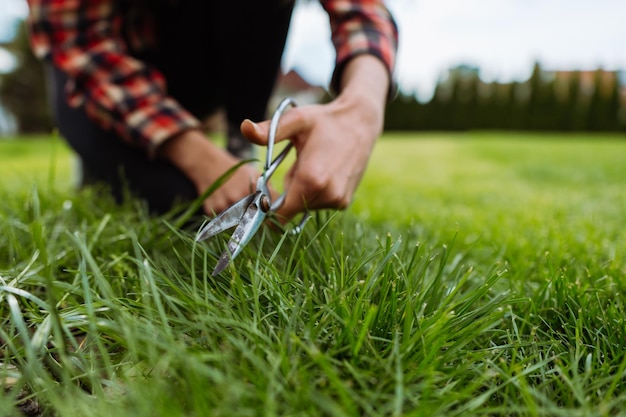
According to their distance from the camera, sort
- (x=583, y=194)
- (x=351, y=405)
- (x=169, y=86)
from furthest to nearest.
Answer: (x=583, y=194)
(x=169, y=86)
(x=351, y=405)

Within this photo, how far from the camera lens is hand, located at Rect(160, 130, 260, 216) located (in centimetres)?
139

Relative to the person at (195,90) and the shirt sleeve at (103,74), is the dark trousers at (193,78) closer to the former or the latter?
the person at (195,90)

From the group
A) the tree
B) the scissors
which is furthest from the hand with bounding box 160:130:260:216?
the tree

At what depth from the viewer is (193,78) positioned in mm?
2229

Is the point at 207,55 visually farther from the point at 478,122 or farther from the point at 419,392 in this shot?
the point at 478,122

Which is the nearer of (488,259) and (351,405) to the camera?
(351,405)

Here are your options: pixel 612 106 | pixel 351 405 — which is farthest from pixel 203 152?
pixel 612 106

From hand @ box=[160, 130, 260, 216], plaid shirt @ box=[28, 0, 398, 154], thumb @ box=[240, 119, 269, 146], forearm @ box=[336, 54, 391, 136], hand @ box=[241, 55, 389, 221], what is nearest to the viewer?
thumb @ box=[240, 119, 269, 146]

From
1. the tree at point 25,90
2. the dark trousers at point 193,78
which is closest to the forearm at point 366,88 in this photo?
the dark trousers at point 193,78

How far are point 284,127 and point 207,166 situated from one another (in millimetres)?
486

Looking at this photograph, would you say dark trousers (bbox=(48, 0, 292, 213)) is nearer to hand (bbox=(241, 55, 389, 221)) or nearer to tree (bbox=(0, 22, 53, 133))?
hand (bbox=(241, 55, 389, 221))

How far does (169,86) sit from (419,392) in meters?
1.83

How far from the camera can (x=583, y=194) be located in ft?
8.90

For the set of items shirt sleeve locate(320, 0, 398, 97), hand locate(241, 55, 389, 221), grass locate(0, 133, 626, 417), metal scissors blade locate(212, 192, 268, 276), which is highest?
shirt sleeve locate(320, 0, 398, 97)
